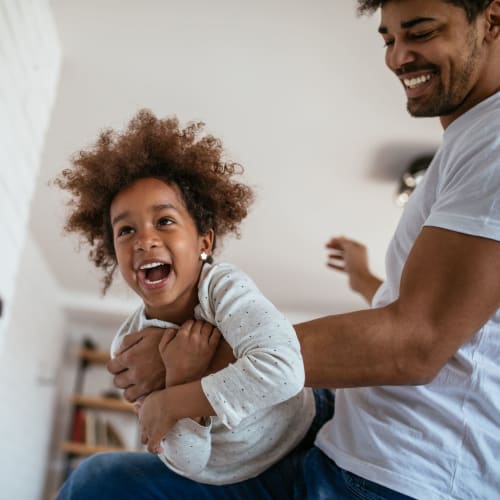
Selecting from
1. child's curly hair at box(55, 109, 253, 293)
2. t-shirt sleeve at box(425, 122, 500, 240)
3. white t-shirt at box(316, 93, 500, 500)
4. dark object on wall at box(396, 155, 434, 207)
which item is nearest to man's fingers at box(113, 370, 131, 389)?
child's curly hair at box(55, 109, 253, 293)

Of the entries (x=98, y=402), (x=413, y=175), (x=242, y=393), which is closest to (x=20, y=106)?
(x=242, y=393)

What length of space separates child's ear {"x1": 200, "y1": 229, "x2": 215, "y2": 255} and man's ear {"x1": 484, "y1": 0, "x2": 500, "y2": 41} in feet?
1.92

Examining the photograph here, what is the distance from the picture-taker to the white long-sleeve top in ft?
2.62

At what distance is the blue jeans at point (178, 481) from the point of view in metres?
1.00

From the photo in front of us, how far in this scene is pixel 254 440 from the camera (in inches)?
38.5

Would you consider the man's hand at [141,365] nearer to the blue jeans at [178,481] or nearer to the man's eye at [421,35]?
the blue jeans at [178,481]

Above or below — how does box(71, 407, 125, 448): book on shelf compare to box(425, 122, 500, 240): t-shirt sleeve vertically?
below

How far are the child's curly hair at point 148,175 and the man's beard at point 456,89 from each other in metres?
0.39

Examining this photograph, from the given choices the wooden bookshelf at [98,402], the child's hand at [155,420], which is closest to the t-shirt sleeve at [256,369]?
the child's hand at [155,420]

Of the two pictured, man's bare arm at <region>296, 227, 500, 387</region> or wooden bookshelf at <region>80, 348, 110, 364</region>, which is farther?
wooden bookshelf at <region>80, 348, 110, 364</region>

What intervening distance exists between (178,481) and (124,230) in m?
0.42

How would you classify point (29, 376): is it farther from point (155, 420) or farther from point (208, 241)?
point (155, 420)

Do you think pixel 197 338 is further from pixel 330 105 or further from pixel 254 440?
pixel 330 105

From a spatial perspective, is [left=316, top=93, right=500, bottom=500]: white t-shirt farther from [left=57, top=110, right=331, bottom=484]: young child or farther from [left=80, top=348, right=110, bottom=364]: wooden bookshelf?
[left=80, top=348, right=110, bottom=364]: wooden bookshelf
